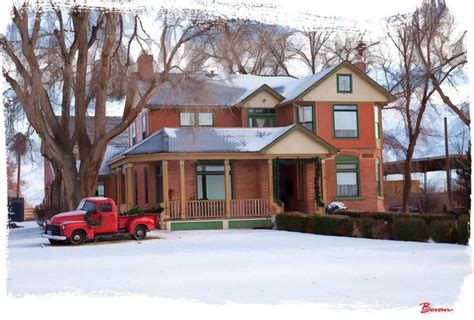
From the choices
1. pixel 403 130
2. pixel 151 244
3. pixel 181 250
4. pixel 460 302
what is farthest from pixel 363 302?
pixel 403 130

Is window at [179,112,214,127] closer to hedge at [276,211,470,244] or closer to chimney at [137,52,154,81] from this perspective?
chimney at [137,52,154,81]

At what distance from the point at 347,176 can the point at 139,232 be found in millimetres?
12155

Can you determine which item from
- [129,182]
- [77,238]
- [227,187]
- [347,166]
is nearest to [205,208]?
[227,187]

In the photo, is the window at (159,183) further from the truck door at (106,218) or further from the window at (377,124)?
the window at (377,124)

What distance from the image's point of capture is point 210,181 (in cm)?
2683

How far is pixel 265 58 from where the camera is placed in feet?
116

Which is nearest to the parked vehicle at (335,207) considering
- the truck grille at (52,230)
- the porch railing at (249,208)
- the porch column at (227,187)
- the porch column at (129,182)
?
the porch railing at (249,208)

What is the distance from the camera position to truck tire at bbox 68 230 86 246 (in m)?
17.7

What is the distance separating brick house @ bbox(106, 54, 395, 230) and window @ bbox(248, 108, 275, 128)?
4 centimetres

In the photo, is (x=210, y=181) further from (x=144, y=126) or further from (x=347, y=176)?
(x=347, y=176)

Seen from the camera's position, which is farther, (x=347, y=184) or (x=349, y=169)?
(x=349, y=169)

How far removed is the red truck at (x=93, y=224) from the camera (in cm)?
1769

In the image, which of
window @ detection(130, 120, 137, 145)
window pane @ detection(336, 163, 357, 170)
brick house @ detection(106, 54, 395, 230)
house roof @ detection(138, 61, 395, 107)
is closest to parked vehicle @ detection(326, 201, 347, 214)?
brick house @ detection(106, 54, 395, 230)

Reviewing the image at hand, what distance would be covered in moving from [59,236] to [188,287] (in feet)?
31.0
